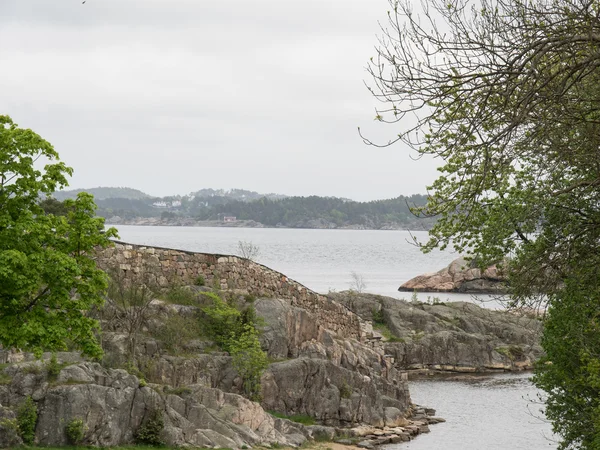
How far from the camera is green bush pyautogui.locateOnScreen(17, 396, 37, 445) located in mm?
23609

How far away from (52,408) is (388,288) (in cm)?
10271

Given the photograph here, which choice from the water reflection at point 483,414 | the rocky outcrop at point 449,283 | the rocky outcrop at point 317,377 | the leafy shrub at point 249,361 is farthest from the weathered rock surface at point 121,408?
the rocky outcrop at point 449,283

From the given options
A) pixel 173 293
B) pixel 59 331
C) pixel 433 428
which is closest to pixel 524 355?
pixel 433 428

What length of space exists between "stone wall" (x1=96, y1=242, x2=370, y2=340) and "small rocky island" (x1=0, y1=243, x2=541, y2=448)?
0.16ft

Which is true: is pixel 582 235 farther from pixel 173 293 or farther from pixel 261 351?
pixel 173 293

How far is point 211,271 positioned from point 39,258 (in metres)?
17.4

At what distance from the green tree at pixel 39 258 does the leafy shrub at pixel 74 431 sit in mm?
2990

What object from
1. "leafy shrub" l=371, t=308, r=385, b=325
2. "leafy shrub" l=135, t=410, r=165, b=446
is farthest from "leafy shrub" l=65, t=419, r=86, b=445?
"leafy shrub" l=371, t=308, r=385, b=325

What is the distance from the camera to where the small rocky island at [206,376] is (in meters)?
25.3

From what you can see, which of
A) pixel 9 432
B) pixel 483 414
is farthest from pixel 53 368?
pixel 483 414

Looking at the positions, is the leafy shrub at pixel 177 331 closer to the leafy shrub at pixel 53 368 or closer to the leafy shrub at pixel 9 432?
the leafy shrub at pixel 53 368

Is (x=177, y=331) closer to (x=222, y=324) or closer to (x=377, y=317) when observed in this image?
(x=222, y=324)

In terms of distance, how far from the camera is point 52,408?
24609 mm

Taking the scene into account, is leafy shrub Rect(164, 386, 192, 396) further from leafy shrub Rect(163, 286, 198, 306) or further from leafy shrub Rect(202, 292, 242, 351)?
leafy shrub Rect(163, 286, 198, 306)
